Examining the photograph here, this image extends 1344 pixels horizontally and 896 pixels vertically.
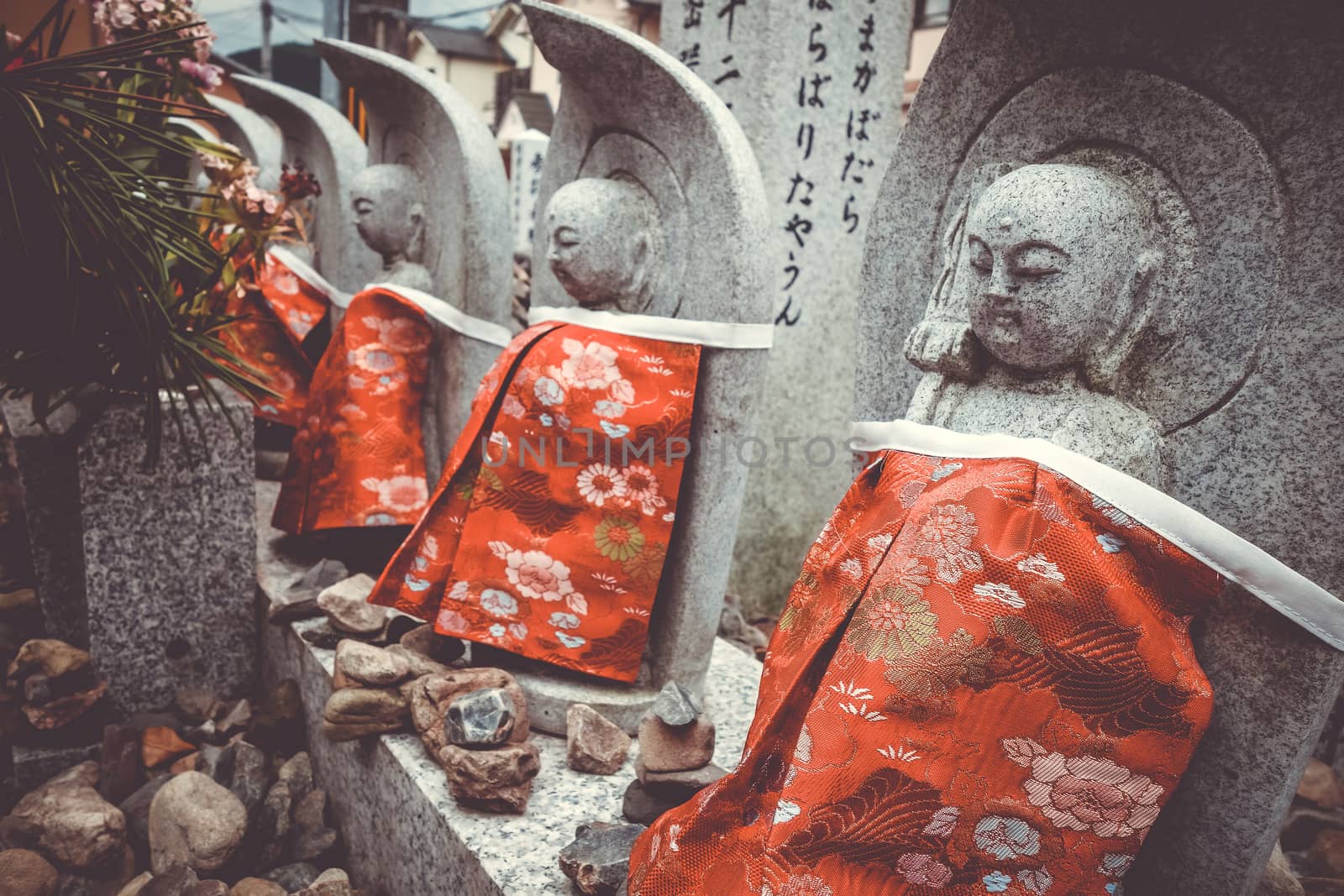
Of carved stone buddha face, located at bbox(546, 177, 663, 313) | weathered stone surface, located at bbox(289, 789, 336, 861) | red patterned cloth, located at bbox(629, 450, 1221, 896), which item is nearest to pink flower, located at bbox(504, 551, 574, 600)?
carved stone buddha face, located at bbox(546, 177, 663, 313)

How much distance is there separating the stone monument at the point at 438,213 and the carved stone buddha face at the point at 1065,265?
1.92 meters

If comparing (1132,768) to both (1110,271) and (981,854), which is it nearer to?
(981,854)

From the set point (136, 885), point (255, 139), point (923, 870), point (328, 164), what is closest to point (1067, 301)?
point (923, 870)

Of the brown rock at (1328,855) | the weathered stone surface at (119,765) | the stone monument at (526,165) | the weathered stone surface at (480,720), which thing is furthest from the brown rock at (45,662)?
the stone monument at (526,165)

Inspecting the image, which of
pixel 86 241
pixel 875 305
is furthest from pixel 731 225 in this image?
pixel 86 241

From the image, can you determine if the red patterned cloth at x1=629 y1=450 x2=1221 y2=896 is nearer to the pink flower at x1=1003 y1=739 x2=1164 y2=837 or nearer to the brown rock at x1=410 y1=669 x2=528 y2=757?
the pink flower at x1=1003 y1=739 x2=1164 y2=837

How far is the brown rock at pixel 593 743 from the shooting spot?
6.73 feet

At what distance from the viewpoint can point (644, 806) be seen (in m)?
1.85

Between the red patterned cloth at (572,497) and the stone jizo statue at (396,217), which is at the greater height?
the stone jizo statue at (396,217)

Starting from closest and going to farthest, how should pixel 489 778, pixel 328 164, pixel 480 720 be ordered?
1. pixel 489 778
2. pixel 480 720
3. pixel 328 164

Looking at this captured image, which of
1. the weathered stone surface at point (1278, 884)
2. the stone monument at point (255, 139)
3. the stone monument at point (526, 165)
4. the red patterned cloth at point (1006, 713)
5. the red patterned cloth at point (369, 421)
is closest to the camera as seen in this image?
the red patterned cloth at point (1006, 713)

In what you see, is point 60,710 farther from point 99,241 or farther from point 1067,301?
point 1067,301

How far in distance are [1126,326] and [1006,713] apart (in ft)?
2.07

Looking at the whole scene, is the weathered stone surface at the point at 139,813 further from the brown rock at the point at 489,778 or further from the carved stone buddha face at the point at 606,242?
the carved stone buddha face at the point at 606,242
